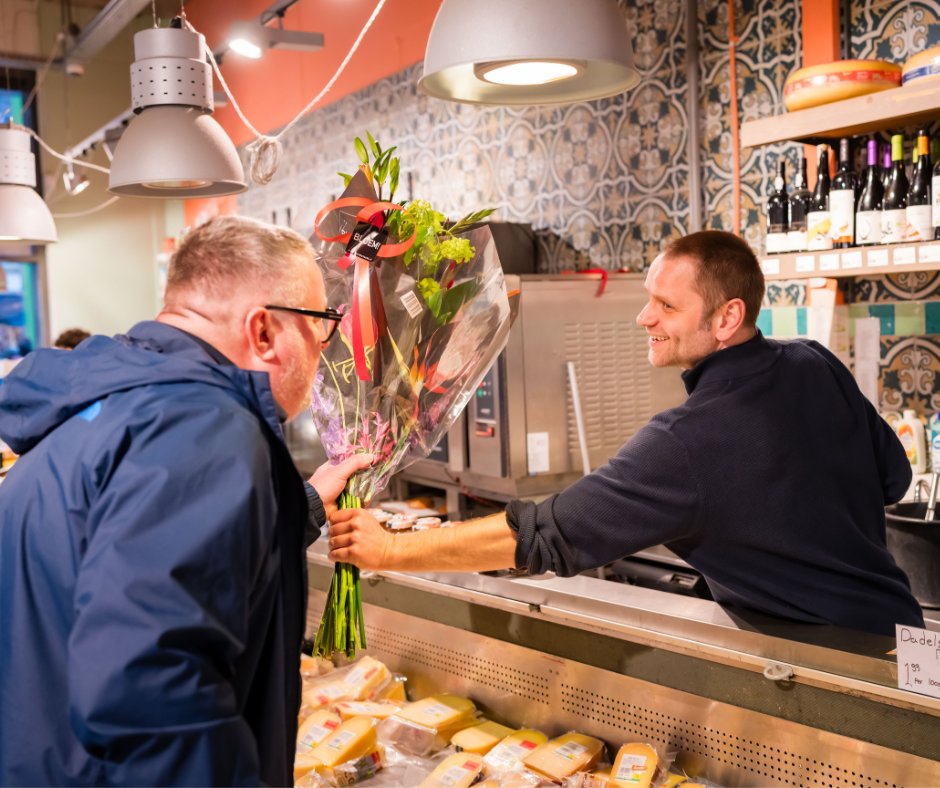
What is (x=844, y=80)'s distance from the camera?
136 inches

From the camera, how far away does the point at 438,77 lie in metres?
2.14

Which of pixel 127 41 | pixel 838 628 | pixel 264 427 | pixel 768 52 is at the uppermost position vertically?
pixel 127 41

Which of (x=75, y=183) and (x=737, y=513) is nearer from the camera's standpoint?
(x=737, y=513)

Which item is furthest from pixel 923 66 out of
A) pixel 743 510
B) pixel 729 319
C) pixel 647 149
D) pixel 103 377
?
pixel 103 377

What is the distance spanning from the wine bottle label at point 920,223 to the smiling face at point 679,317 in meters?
1.35

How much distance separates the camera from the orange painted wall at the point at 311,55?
628 cm

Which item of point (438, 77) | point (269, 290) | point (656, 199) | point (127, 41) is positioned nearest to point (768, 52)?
point (656, 199)

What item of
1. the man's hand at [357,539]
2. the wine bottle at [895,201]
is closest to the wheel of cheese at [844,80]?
the wine bottle at [895,201]

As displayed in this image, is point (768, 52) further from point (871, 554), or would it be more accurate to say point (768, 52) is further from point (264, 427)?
point (264, 427)

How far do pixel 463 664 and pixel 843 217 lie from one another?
7.01 ft

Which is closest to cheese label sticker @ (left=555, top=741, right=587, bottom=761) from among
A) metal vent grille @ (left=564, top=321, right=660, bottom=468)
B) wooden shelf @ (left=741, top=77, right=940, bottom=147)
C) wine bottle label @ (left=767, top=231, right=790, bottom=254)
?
metal vent grille @ (left=564, top=321, right=660, bottom=468)

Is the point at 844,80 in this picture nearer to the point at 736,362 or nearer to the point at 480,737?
the point at 736,362

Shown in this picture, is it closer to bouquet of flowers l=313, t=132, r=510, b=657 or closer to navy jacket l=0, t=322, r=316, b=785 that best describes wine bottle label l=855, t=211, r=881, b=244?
bouquet of flowers l=313, t=132, r=510, b=657

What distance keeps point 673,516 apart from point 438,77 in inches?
42.6
